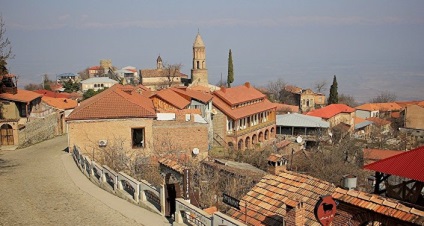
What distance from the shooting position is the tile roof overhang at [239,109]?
46531mm

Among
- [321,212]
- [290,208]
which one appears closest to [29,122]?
[290,208]

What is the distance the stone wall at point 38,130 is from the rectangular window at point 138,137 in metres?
8.91

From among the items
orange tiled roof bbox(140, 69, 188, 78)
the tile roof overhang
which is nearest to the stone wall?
the tile roof overhang

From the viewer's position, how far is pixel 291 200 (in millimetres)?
10133

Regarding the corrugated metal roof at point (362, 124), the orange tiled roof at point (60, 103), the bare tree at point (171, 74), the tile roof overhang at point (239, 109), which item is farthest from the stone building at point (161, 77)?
the orange tiled roof at point (60, 103)

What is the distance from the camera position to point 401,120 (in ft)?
249

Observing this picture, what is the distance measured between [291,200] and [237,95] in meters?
41.4

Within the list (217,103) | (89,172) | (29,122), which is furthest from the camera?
(217,103)

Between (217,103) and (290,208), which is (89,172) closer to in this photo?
(290,208)

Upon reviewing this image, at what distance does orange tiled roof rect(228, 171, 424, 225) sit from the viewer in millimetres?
8969

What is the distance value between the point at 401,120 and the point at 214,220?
7514cm

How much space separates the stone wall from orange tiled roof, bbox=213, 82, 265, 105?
2029cm

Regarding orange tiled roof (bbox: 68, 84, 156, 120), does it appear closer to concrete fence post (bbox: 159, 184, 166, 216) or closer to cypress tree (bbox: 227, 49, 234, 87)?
concrete fence post (bbox: 159, 184, 166, 216)

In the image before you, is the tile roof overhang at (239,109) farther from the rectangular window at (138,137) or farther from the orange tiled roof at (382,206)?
the orange tiled roof at (382,206)
